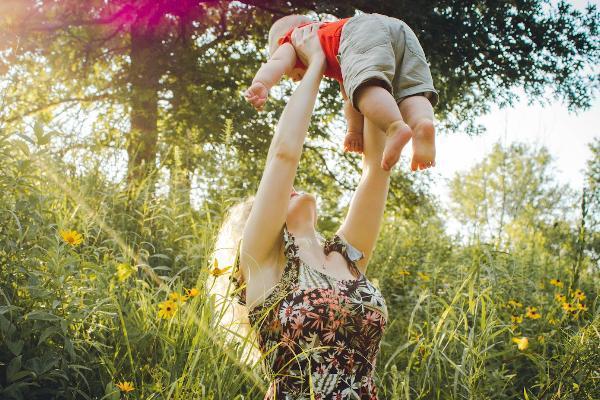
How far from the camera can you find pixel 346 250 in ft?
→ 7.07

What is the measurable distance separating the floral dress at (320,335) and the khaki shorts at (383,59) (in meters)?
0.70

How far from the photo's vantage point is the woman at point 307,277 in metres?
1.79

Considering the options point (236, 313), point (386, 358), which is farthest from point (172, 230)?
point (386, 358)

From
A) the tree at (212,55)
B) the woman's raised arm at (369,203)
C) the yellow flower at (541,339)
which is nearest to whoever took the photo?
the woman's raised arm at (369,203)

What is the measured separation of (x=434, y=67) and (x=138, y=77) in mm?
3435

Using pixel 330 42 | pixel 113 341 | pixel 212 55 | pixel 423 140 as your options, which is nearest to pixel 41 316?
pixel 113 341

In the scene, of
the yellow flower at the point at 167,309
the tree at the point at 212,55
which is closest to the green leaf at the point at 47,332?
the yellow flower at the point at 167,309

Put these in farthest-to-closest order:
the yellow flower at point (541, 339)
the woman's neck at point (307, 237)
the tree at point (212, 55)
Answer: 1. the tree at point (212, 55)
2. the yellow flower at point (541, 339)
3. the woman's neck at point (307, 237)

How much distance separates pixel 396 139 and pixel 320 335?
687mm

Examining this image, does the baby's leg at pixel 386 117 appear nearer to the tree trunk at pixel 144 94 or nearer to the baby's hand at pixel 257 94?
the baby's hand at pixel 257 94

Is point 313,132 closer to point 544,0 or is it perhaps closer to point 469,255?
point 544,0

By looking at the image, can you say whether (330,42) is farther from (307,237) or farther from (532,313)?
(532,313)

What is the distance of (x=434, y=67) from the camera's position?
595 cm

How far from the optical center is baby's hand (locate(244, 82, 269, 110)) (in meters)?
1.92
